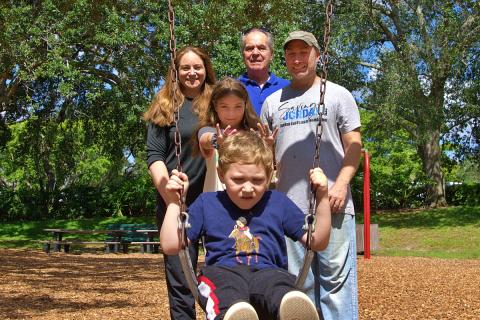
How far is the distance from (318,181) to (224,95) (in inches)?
29.2

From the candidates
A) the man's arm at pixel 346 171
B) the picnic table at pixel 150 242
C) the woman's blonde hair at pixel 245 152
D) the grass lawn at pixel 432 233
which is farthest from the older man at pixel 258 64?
the grass lawn at pixel 432 233

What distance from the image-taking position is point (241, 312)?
92.7 inches

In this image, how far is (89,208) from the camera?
89.3ft

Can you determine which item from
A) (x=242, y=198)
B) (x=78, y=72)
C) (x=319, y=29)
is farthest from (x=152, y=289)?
(x=319, y=29)

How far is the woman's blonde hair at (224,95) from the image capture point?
3.28 metres

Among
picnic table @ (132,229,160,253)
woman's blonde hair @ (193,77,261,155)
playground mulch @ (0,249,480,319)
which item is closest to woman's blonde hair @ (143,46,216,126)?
Result: woman's blonde hair @ (193,77,261,155)

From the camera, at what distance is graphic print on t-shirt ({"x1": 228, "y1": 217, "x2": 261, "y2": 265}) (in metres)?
2.73

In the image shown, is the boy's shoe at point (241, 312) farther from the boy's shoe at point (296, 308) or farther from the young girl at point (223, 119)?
the young girl at point (223, 119)

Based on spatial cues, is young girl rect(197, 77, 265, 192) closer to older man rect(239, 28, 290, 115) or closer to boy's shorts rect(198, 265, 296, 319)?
older man rect(239, 28, 290, 115)

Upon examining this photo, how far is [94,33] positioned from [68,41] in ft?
2.54

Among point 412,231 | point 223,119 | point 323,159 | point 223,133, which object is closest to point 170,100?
point 223,119

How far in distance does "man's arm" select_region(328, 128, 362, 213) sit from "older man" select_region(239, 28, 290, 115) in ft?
1.81

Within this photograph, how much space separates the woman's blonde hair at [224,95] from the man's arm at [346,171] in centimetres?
46

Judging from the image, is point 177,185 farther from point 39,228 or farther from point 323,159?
point 39,228
